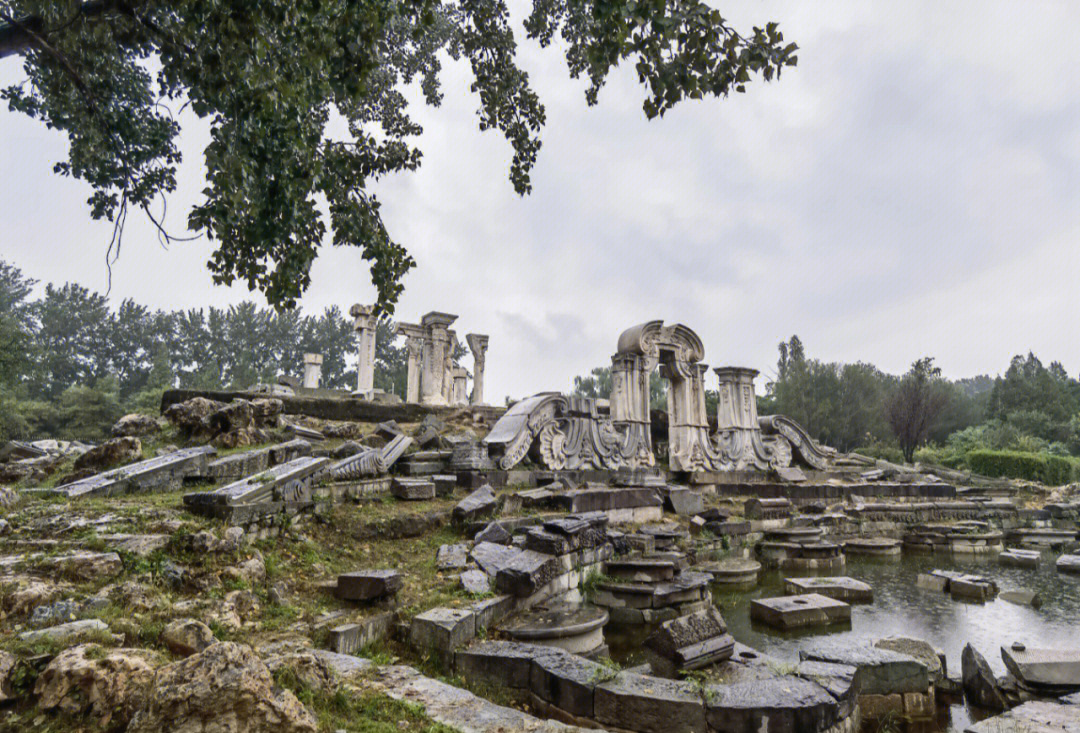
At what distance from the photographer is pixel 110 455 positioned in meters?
7.18

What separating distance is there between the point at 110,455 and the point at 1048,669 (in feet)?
31.2

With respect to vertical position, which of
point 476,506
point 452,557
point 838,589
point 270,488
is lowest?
point 838,589

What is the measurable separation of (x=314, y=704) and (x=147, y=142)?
4920 mm

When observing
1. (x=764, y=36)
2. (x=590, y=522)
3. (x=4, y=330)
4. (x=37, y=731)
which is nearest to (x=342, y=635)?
(x=37, y=731)

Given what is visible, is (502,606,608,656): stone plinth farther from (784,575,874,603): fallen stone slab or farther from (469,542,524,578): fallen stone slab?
(784,575,874,603): fallen stone slab

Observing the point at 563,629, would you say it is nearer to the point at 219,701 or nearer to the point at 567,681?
the point at 567,681

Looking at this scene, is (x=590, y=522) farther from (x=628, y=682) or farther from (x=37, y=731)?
(x=37, y=731)

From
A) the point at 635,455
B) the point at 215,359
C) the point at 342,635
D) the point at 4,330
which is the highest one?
the point at 215,359

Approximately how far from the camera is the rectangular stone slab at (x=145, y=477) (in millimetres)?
5766

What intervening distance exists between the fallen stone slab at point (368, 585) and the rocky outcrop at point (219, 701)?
6.44ft

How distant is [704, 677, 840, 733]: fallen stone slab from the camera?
2.95 meters

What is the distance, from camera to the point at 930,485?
43.9ft

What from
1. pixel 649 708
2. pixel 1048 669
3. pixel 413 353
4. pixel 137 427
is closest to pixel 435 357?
pixel 413 353

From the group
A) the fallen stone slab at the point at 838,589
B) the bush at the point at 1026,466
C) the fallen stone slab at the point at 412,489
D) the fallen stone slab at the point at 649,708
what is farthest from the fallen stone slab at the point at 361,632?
the bush at the point at 1026,466
